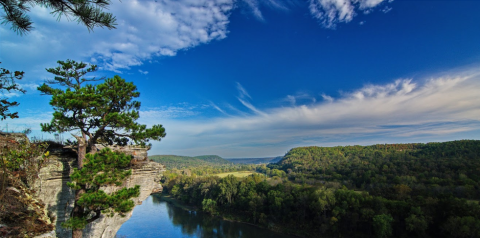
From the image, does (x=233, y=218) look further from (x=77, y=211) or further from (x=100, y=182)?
(x=100, y=182)

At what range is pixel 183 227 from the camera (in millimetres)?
27875

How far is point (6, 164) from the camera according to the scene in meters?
4.48

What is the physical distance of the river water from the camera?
24484 millimetres

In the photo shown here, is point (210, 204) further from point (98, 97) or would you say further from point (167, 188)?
point (98, 97)

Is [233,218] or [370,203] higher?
[370,203]

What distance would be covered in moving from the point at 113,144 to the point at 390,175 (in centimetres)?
4426

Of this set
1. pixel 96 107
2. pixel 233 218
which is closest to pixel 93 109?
pixel 96 107

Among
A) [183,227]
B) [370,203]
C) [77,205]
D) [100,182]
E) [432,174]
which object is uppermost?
[100,182]

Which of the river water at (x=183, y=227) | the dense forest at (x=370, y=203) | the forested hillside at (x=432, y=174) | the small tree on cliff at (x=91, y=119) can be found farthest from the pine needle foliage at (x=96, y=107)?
the forested hillside at (x=432, y=174)

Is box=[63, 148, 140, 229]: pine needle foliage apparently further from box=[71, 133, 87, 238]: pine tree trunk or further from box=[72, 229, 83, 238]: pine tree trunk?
box=[72, 229, 83, 238]: pine tree trunk

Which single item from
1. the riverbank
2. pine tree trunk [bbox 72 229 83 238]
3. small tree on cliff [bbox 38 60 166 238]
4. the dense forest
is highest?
small tree on cliff [bbox 38 60 166 238]

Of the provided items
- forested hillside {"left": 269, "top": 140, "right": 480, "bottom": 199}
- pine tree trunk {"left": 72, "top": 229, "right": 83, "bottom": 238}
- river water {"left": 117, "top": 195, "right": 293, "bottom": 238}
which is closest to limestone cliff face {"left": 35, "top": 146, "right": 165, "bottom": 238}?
pine tree trunk {"left": 72, "top": 229, "right": 83, "bottom": 238}

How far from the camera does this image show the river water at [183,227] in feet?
80.3

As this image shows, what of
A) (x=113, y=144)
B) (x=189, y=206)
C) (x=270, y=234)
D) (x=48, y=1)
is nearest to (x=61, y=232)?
(x=113, y=144)
